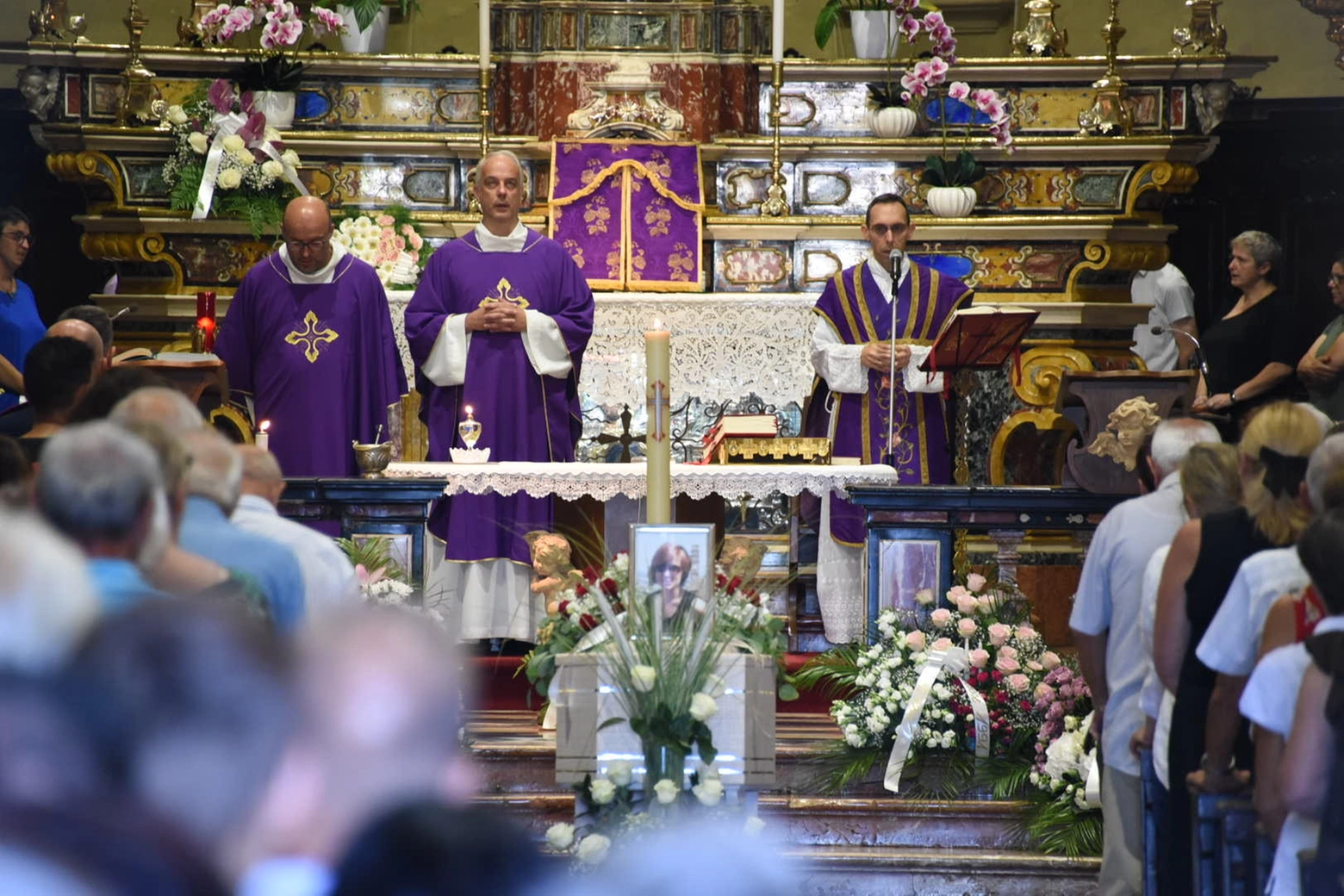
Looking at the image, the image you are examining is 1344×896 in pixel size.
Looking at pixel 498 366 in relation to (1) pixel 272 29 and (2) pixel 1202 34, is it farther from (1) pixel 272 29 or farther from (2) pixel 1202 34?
(2) pixel 1202 34

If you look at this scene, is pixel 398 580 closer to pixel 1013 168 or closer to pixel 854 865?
pixel 854 865

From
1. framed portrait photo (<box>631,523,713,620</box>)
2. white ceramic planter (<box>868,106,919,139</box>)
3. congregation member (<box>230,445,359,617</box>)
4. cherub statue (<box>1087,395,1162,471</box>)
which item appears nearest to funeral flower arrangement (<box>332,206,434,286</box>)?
white ceramic planter (<box>868,106,919,139</box>)

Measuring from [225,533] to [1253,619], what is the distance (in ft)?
6.47

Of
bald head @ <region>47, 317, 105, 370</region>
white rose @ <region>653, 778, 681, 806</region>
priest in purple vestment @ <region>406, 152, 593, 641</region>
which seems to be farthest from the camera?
priest in purple vestment @ <region>406, 152, 593, 641</region>

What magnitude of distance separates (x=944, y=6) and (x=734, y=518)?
3545mm

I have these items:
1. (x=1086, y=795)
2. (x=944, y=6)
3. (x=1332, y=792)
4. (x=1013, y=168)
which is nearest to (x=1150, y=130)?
(x=1013, y=168)

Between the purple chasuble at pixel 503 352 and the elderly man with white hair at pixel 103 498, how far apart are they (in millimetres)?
5371

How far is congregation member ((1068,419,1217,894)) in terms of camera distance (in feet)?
14.7

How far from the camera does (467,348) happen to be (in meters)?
7.71

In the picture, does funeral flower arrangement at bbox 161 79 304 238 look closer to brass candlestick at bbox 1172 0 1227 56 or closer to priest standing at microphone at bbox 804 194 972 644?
priest standing at microphone at bbox 804 194 972 644

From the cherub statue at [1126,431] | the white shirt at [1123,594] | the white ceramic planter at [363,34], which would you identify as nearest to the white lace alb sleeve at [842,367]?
the cherub statue at [1126,431]

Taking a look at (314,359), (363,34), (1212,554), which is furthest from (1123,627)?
(363,34)

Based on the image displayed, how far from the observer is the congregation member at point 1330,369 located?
7105 mm

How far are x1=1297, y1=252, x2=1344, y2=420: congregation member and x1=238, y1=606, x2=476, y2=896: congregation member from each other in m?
6.34
